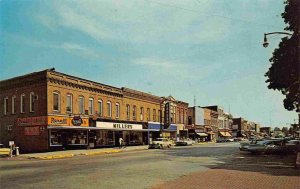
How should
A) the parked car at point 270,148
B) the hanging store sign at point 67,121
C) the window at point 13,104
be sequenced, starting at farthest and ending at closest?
1. the window at point 13,104
2. the hanging store sign at point 67,121
3. the parked car at point 270,148

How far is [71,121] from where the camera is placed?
41.8 m

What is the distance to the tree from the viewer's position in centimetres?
2802

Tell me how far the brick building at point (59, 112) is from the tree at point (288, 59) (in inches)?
826

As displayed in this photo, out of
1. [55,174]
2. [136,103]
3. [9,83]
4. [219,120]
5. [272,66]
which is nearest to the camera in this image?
[55,174]

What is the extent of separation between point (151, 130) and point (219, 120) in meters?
51.5

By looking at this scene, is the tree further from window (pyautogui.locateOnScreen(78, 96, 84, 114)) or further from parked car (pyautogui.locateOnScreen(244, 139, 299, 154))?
window (pyautogui.locateOnScreen(78, 96, 84, 114))

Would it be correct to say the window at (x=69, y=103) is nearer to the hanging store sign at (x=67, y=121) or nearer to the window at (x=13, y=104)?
the hanging store sign at (x=67, y=121)

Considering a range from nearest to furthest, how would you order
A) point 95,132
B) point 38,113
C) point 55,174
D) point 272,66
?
point 55,174, point 272,66, point 38,113, point 95,132

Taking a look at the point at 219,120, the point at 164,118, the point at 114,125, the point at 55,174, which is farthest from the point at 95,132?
the point at 219,120

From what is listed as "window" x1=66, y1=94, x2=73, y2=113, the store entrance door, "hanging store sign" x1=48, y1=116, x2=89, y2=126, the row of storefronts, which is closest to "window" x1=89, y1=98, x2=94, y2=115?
the row of storefronts

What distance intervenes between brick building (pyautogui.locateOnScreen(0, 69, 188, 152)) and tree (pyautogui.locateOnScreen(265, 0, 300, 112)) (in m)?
21.0

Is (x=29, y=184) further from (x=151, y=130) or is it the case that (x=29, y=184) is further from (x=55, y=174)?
(x=151, y=130)

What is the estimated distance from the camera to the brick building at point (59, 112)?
128 ft

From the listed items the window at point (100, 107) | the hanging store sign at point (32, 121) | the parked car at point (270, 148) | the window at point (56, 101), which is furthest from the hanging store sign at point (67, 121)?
the parked car at point (270, 148)
